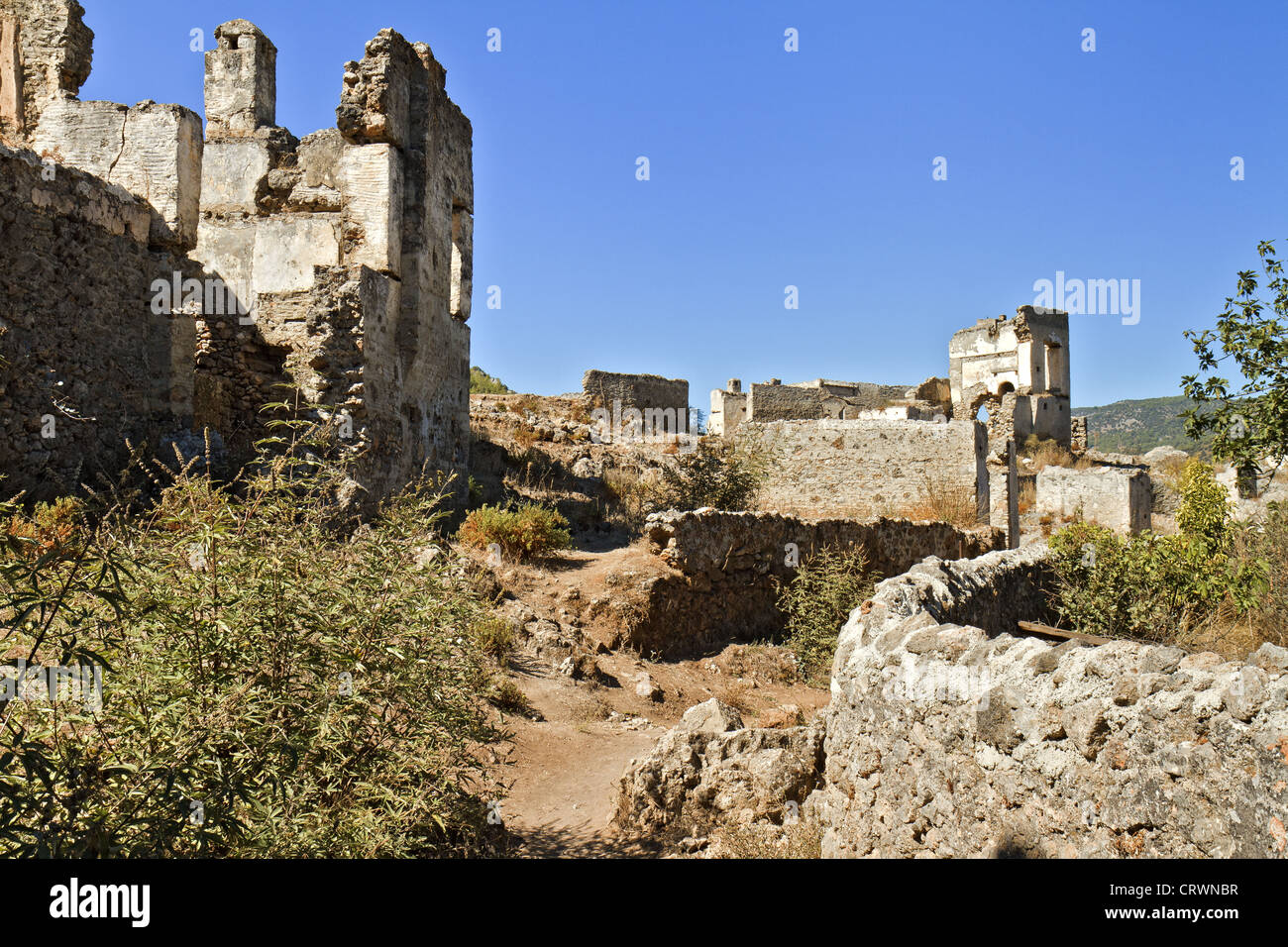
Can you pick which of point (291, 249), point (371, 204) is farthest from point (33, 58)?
point (371, 204)

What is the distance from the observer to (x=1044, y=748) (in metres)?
3.44

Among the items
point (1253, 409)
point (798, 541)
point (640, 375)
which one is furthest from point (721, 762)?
point (640, 375)

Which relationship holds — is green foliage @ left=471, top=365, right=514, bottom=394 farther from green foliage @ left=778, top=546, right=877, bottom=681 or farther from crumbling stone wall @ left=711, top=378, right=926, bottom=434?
green foliage @ left=778, top=546, right=877, bottom=681

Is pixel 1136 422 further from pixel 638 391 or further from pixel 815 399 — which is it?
pixel 638 391

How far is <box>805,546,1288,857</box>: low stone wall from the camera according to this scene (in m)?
2.78

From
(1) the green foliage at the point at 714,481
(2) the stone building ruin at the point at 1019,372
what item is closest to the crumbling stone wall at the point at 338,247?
(1) the green foliage at the point at 714,481

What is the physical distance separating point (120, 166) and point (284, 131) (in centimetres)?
237

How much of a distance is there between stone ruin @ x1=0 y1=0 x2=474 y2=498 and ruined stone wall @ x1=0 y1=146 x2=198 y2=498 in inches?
0.8

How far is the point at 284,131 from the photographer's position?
483 inches

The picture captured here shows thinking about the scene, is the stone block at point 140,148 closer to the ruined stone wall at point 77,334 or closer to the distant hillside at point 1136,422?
the ruined stone wall at point 77,334

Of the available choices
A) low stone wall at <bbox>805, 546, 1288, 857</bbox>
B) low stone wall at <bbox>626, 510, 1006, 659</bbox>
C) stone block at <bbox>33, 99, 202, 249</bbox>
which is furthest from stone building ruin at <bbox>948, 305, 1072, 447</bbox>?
low stone wall at <bbox>805, 546, 1288, 857</bbox>

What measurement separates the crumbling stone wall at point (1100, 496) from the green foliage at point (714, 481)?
23.2ft

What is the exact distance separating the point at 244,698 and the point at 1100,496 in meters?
17.8
